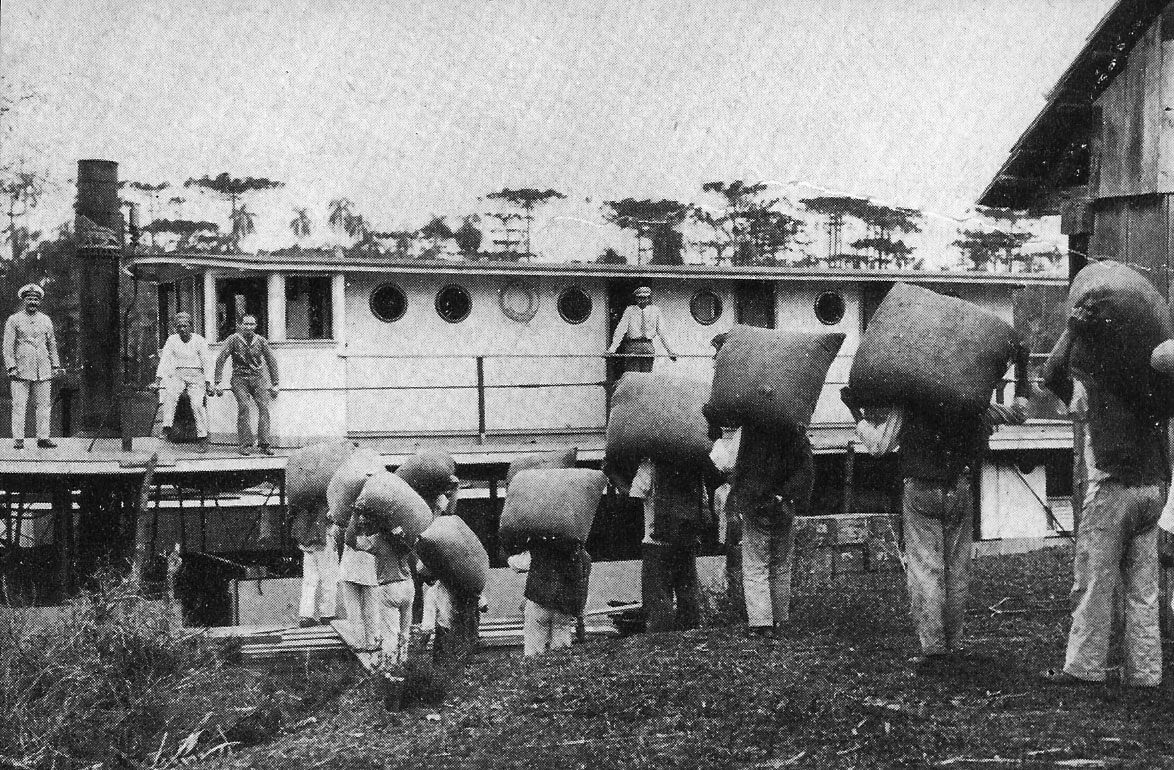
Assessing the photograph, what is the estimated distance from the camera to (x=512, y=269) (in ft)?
53.4

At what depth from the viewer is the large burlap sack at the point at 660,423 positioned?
859 centimetres

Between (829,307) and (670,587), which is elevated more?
(829,307)

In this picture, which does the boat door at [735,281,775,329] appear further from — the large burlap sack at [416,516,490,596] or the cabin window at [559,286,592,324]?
the large burlap sack at [416,516,490,596]

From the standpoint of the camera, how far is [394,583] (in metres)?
9.13

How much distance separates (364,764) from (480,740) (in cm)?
58

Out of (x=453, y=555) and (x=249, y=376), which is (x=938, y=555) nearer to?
(x=453, y=555)

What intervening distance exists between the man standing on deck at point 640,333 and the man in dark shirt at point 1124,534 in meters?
9.69

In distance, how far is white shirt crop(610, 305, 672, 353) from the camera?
15508 millimetres

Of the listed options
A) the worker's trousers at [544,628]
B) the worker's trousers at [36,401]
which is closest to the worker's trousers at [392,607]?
the worker's trousers at [544,628]

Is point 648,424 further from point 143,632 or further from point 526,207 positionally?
point 526,207

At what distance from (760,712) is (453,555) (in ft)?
10.0

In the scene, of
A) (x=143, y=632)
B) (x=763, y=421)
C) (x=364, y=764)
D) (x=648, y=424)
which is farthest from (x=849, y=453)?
(x=364, y=764)

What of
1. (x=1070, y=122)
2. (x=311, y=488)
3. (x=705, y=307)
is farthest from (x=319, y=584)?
(x=705, y=307)

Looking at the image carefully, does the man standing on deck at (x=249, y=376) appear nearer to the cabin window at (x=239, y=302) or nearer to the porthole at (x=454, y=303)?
the cabin window at (x=239, y=302)
